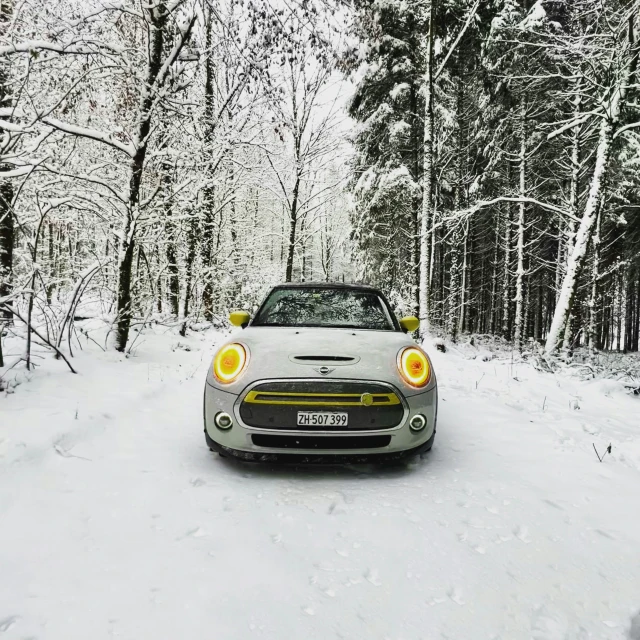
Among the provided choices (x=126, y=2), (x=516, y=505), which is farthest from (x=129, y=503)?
(x=126, y=2)

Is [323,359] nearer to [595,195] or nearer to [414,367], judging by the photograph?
[414,367]

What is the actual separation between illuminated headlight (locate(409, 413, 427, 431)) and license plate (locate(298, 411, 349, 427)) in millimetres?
483

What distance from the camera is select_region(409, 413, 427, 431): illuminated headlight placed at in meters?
2.85

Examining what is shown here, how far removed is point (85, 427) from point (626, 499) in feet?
13.7

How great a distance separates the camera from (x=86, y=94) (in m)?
5.60

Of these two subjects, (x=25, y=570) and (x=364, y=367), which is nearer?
(x=25, y=570)

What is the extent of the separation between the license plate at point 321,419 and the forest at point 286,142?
2.93 metres

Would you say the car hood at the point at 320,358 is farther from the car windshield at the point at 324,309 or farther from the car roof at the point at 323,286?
the car roof at the point at 323,286

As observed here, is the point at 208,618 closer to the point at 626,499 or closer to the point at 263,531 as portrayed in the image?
the point at 263,531

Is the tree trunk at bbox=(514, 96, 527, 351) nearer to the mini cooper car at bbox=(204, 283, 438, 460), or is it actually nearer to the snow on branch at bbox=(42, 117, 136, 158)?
the snow on branch at bbox=(42, 117, 136, 158)

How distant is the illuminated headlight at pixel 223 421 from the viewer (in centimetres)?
283

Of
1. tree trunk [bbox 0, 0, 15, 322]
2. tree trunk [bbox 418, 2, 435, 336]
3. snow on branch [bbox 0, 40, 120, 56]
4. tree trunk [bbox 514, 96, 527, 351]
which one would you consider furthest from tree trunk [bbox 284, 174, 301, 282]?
snow on branch [bbox 0, 40, 120, 56]

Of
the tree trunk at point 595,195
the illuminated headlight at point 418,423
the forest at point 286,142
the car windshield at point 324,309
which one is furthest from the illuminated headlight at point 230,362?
the tree trunk at point 595,195

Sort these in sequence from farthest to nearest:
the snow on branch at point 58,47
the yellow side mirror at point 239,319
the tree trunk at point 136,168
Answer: the tree trunk at point 136,168
the snow on branch at point 58,47
the yellow side mirror at point 239,319
